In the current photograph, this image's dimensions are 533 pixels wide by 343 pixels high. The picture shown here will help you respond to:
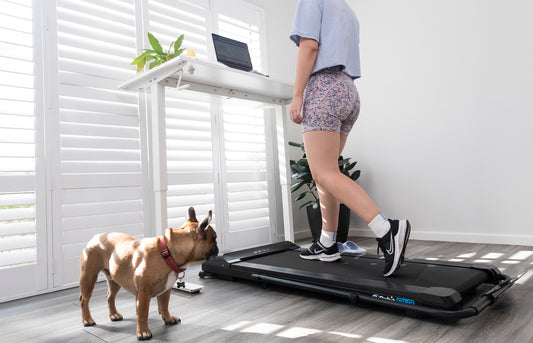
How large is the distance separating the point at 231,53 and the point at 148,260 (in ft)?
5.17

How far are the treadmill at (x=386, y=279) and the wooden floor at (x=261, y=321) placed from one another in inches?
2.2

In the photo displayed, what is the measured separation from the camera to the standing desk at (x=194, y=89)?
196cm

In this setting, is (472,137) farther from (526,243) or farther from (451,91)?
(526,243)

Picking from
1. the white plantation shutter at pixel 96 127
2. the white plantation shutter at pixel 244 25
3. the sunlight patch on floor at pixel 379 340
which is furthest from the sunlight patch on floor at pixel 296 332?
the white plantation shutter at pixel 244 25

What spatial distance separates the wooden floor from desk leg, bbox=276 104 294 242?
2.87 ft

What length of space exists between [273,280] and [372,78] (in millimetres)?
2408

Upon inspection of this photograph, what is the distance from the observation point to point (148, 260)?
48.9 inches

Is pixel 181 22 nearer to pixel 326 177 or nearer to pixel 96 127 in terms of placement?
pixel 96 127

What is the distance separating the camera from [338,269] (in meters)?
1.71

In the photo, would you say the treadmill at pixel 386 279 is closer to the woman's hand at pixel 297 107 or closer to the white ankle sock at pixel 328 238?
the white ankle sock at pixel 328 238

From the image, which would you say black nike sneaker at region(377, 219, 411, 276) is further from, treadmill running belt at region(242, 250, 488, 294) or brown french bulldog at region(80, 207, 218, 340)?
brown french bulldog at region(80, 207, 218, 340)

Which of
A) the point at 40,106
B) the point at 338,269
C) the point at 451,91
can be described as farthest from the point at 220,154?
the point at 451,91

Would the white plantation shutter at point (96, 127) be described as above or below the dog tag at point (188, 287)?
above

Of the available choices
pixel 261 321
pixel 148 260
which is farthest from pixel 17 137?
pixel 261 321
